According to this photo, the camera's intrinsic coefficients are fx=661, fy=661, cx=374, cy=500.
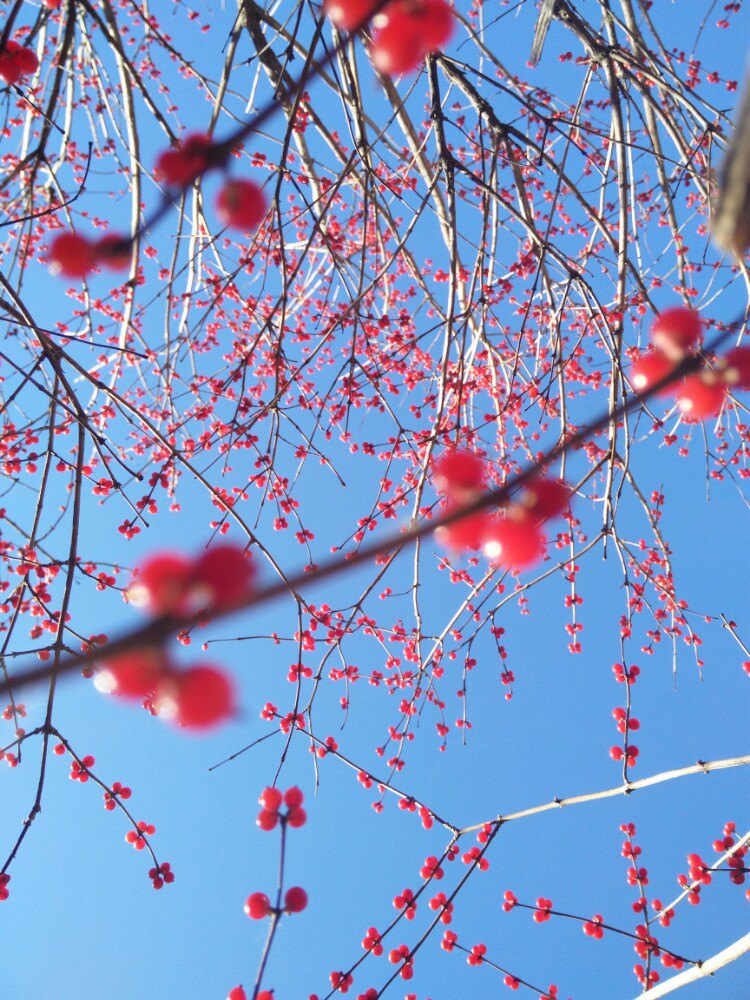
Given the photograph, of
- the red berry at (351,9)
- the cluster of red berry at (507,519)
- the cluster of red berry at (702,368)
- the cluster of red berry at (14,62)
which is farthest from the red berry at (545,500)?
the cluster of red berry at (14,62)

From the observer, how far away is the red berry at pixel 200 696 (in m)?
0.65

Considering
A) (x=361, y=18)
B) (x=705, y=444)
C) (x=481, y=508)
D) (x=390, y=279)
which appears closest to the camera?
(x=481, y=508)

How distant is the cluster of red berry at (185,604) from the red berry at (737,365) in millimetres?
761

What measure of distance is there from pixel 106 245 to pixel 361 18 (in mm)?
493

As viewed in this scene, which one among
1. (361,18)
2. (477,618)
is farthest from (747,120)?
(477,618)

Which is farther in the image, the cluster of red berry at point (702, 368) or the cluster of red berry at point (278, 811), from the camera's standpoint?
the cluster of red berry at point (278, 811)

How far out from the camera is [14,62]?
5.05ft

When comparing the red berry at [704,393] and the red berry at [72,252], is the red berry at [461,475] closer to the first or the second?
the red berry at [704,393]

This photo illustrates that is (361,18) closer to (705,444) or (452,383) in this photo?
(452,383)

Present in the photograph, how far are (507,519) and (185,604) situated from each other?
0.40 metres

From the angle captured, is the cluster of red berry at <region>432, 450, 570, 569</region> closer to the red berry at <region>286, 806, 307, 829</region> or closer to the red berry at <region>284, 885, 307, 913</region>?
the red berry at <region>286, 806, 307, 829</region>

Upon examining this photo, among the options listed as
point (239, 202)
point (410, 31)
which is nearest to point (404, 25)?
point (410, 31)

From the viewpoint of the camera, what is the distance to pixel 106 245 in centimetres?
98

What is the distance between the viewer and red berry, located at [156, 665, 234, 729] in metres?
0.65
